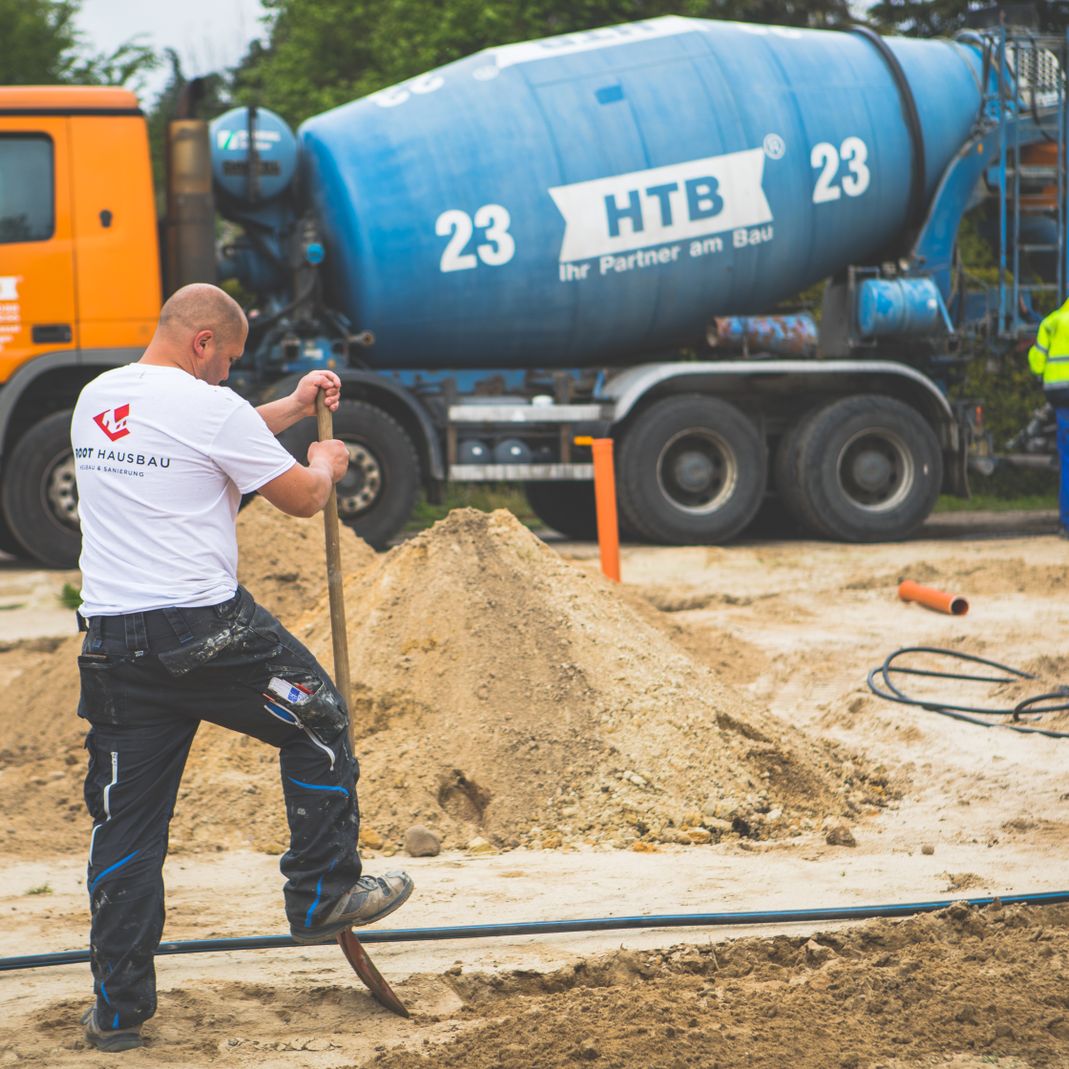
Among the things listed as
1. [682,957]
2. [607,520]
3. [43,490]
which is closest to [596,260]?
[607,520]

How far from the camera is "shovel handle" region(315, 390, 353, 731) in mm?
4129

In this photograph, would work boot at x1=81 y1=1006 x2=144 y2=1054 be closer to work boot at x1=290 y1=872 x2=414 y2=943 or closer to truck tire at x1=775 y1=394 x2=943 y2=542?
work boot at x1=290 y1=872 x2=414 y2=943

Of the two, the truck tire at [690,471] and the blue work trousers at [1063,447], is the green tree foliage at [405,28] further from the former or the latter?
the blue work trousers at [1063,447]

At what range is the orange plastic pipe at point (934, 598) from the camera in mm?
9359

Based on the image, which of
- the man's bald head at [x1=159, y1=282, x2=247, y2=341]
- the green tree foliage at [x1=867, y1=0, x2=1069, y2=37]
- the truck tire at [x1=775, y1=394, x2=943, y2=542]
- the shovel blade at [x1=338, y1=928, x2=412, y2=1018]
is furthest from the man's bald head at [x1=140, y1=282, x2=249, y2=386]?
the green tree foliage at [x1=867, y1=0, x2=1069, y2=37]

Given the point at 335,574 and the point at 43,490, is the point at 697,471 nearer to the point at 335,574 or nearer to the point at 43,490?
the point at 43,490

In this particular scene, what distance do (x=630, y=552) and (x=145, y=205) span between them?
449cm

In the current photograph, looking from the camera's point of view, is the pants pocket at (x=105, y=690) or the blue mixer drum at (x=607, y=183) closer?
the pants pocket at (x=105, y=690)

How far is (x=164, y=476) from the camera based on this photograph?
3.62 meters

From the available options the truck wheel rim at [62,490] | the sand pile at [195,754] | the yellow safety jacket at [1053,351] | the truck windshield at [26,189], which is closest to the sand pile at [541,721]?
the sand pile at [195,754]

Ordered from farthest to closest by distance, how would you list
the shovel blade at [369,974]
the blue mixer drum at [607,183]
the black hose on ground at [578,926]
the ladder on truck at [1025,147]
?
the ladder on truck at [1025,147] → the blue mixer drum at [607,183] → the black hose on ground at [578,926] → the shovel blade at [369,974]

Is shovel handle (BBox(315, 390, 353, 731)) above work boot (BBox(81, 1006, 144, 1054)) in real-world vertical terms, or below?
above

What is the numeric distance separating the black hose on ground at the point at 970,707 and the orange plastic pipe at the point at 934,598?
1.07m

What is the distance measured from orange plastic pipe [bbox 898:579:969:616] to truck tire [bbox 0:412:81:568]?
19.1 ft
